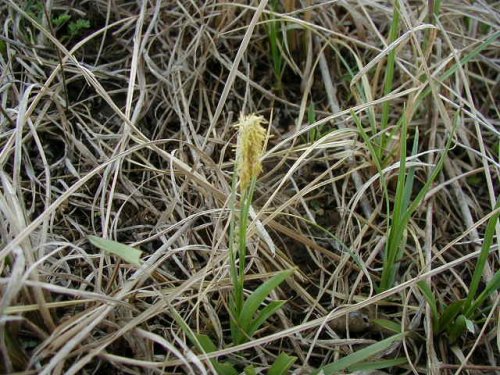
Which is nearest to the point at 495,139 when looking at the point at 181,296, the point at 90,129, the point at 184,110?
the point at 184,110

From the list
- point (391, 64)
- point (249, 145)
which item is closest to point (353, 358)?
point (249, 145)

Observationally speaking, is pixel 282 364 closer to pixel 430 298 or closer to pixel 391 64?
pixel 430 298

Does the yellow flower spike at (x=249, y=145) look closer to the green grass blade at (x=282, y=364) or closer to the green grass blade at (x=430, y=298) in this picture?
the green grass blade at (x=282, y=364)

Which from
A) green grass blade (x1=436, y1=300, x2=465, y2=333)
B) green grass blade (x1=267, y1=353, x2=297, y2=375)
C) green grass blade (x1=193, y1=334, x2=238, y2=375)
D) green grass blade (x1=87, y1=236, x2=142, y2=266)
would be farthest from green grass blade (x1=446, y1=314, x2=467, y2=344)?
green grass blade (x1=87, y1=236, x2=142, y2=266)

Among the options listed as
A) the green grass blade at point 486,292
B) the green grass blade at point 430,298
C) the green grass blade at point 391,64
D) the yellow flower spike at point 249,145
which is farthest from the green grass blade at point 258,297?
the green grass blade at point 391,64

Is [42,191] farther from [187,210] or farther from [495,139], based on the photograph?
[495,139]

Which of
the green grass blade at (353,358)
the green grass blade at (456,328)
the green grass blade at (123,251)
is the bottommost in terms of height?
the green grass blade at (456,328)
